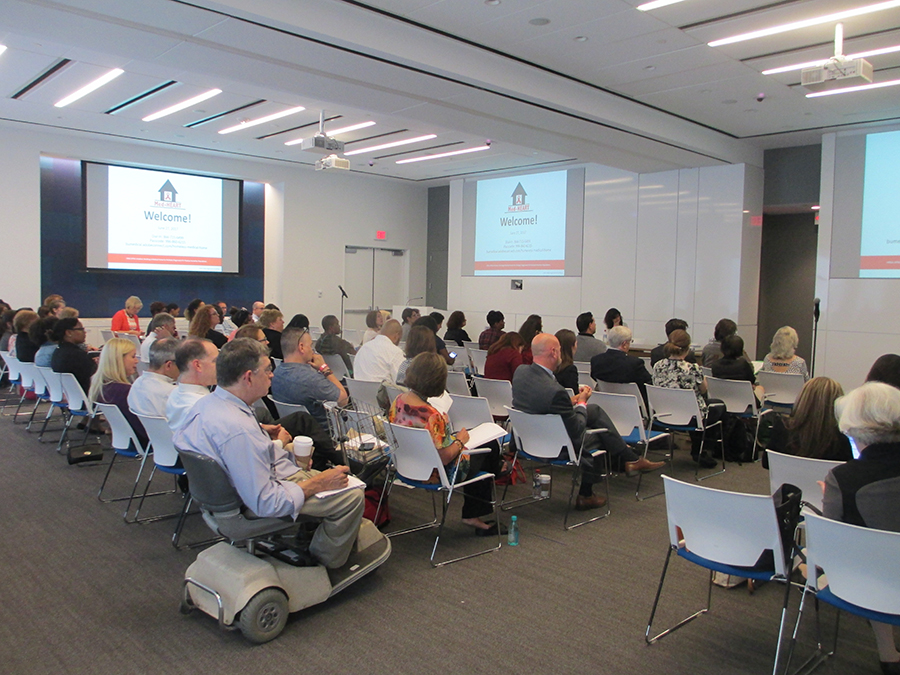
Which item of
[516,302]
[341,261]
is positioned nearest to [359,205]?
[341,261]

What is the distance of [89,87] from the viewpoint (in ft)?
29.2

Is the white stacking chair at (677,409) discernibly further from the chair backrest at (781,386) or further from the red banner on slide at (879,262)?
the red banner on slide at (879,262)

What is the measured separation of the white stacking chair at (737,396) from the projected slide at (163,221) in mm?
10616

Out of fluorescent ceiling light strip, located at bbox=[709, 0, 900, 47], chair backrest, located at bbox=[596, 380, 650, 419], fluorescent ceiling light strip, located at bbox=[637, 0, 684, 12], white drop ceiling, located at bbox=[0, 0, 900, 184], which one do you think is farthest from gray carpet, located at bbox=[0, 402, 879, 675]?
fluorescent ceiling light strip, located at bbox=[709, 0, 900, 47]

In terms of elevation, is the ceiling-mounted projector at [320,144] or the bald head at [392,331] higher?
the ceiling-mounted projector at [320,144]

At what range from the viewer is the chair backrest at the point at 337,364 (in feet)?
25.3

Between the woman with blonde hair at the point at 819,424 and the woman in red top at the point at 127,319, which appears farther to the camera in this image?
the woman in red top at the point at 127,319

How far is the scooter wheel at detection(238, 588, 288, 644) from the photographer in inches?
119

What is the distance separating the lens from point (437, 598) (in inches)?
140

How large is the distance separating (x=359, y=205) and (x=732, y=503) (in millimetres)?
13644

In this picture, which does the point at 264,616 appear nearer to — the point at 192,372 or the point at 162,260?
the point at 192,372

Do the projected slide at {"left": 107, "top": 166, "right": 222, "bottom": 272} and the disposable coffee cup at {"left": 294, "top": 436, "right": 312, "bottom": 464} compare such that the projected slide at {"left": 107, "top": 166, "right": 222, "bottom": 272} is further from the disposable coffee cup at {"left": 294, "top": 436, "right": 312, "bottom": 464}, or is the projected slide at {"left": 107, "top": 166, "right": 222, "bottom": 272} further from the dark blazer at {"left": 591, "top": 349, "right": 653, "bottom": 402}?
the disposable coffee cup at {"left": 294, "top": 436, "right": 312, "bottom": 464}

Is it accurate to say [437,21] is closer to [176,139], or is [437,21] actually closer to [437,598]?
[437,598]

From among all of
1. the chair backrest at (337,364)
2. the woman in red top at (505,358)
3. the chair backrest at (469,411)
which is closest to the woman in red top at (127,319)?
the chair backrest at (337,364)
